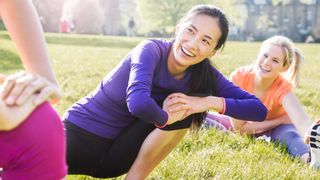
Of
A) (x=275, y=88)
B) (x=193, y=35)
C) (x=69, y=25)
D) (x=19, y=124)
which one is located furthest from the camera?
(x=69, y=25)

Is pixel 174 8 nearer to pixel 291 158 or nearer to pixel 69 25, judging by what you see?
pixel 69 25

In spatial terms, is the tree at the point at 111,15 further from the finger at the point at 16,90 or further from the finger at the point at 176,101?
the finger at the point at 16,90

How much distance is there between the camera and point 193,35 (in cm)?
262

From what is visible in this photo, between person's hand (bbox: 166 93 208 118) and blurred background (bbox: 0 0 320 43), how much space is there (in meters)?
41.9

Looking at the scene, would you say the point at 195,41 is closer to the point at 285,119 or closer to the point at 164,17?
the point at 285,119

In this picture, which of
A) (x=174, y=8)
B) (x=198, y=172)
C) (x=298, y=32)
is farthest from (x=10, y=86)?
(x=298, y=32)

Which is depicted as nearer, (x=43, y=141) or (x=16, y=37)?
(x=43, y=141)

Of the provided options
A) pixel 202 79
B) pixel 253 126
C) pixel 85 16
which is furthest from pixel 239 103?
pixel 85 16

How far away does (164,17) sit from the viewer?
180 ft

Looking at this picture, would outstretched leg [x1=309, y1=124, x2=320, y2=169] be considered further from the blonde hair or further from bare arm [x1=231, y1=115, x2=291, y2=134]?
the blonde hair

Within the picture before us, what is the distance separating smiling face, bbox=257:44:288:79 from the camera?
4.24m

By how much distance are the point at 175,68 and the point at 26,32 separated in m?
1.22

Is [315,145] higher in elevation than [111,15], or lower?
higher

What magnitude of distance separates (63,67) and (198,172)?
6758 millimetres
